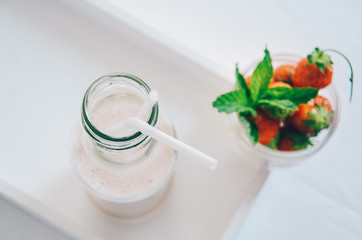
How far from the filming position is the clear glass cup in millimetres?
470

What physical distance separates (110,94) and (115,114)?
0.03m

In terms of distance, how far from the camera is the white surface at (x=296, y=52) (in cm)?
67

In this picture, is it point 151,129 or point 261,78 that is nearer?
point 151,129

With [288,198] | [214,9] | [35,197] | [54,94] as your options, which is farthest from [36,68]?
[288,198]

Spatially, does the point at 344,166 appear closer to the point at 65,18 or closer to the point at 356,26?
the point at 356,26

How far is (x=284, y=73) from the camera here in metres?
0.64

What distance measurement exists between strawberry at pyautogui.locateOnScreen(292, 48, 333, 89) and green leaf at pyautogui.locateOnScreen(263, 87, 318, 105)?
37 millimetres

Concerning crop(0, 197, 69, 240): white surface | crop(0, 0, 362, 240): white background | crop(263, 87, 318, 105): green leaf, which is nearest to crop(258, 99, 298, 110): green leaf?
crop(263, 87, 318, 105): green leaf

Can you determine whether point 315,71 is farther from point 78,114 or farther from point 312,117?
point 78,114

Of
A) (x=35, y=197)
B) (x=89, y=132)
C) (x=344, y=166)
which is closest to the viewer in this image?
(x=89, y=132)

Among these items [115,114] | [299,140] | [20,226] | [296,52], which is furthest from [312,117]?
[20,226]

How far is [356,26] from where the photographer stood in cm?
75

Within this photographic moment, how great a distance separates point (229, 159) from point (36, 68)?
0.35 m

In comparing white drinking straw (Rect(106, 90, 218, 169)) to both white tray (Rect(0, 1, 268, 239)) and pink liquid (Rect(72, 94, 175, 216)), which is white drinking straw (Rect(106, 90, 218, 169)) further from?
white tray (Rect(0, 1, 268, 239))
